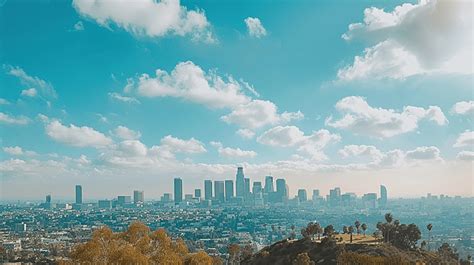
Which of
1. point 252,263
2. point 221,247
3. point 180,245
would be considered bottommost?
point 221,247

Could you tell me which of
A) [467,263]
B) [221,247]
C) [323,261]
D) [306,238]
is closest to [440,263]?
[467,263]

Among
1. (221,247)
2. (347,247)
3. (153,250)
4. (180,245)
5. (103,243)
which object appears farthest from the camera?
(221,247)

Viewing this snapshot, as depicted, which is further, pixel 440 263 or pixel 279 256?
pixel 279 256

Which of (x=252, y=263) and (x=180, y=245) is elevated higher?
(x=180, y=245)

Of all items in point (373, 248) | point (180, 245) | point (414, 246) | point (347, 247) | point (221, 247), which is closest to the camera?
point (180, 245)

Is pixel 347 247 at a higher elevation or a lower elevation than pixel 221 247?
higher

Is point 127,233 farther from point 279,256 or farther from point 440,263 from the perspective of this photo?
point 440,263

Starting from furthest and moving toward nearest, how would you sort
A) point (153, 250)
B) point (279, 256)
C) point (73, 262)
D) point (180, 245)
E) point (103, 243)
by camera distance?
1. point (279, 256)
2. point (180, 245)
3. point (153, 250)
4. point (103, 243)
5. point (73, 262)

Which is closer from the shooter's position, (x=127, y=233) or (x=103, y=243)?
(x=103, y=243)

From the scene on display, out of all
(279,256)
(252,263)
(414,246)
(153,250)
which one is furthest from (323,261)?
(153,250)

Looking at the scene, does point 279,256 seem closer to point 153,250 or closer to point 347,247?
point 347,247
